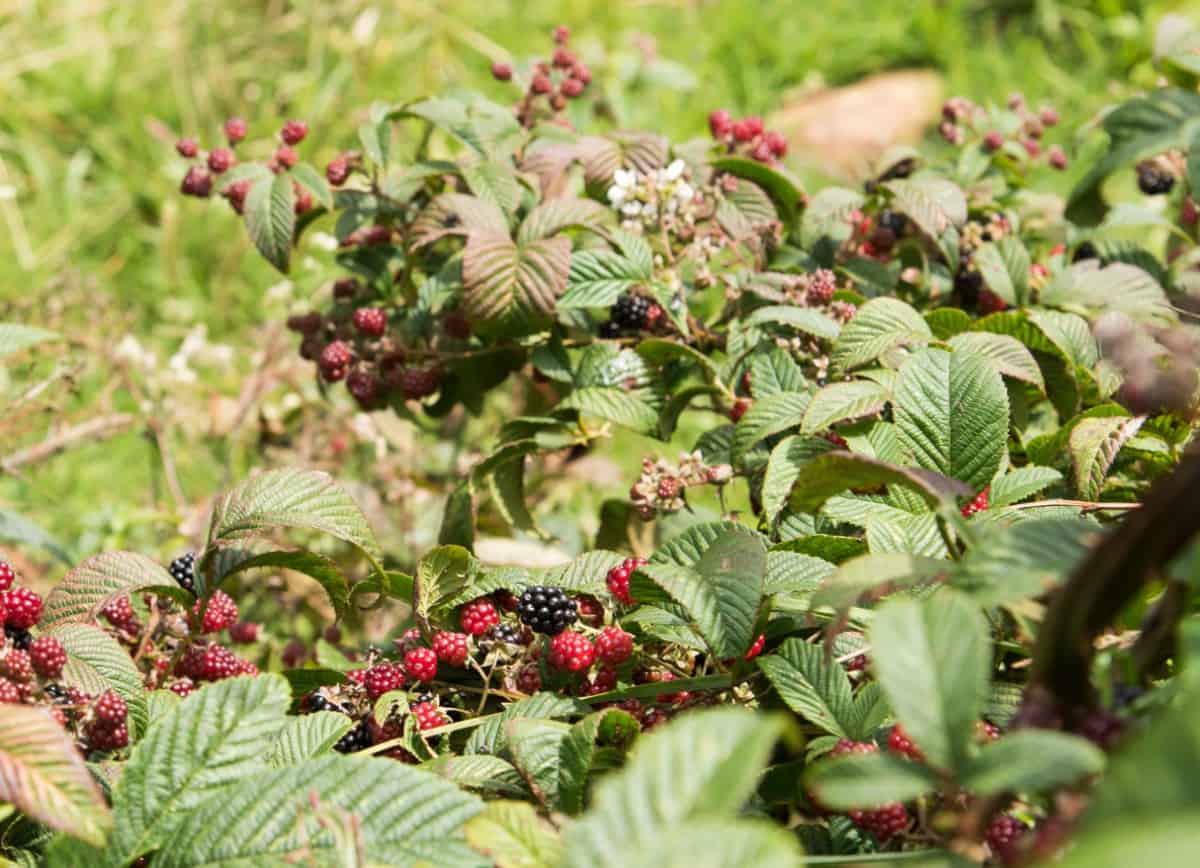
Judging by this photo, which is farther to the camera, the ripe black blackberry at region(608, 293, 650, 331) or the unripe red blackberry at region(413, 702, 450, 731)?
the ripe black blackberry at region(608, 293, 650, 331)

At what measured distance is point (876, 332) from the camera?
1.30 m

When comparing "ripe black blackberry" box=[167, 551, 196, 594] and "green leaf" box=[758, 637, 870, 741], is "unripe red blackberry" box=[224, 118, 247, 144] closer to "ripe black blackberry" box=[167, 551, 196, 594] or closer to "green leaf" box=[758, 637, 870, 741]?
"ripe black blackberry" box=[167, 551, 196, 594]

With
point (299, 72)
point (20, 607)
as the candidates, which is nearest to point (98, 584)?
point (20, 607)

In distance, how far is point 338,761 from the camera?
2.76 feet

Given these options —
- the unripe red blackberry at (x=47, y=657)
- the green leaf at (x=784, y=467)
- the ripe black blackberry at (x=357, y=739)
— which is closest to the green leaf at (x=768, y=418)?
the green leaf at (x=784, y=467)

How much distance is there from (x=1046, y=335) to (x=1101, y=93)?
292 centimetres

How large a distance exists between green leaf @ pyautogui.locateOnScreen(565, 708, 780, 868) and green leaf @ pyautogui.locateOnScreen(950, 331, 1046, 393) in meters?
0.76

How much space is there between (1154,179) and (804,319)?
702mm

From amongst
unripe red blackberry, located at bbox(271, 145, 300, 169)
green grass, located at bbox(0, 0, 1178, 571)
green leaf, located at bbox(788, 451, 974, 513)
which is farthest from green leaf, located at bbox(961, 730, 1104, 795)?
green grass, located at bbox(0, 0, 1178, 571)

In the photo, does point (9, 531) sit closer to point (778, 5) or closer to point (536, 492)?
point (536, 492)

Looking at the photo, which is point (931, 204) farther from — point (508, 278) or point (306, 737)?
point (306, 737)

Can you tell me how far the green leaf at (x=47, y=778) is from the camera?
2.53ft

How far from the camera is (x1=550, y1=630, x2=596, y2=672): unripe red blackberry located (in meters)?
1.06

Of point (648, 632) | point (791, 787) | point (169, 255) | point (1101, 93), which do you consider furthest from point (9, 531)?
point (1101, 93)
